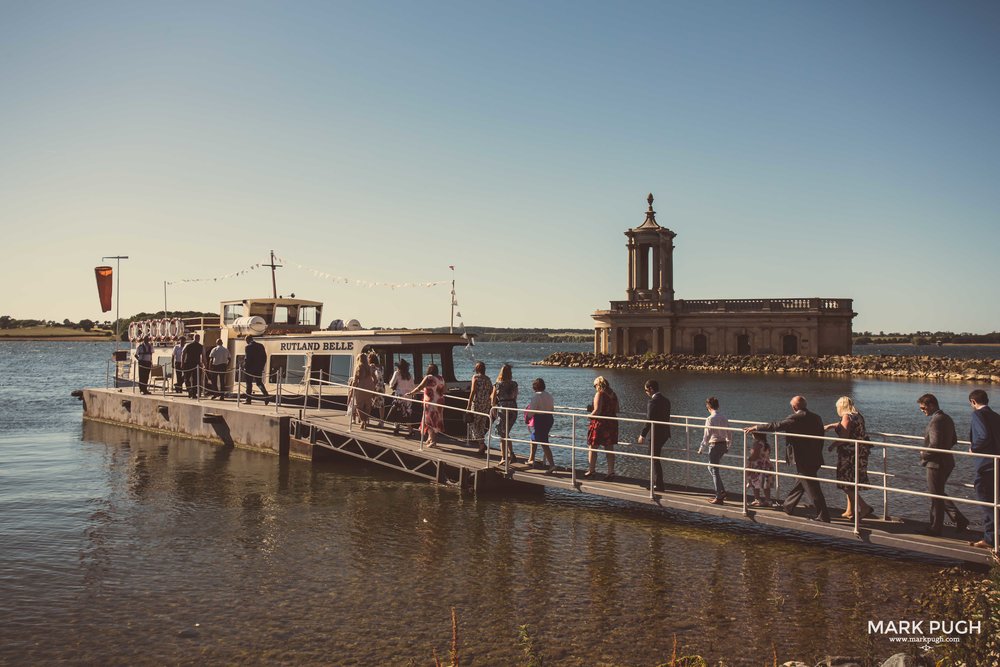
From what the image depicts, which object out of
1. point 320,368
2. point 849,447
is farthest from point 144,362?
point 849,447

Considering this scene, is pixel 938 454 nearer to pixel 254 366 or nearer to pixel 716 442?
pixel 716 442

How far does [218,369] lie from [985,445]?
21.4 meters

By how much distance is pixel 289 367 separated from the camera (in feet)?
72.1

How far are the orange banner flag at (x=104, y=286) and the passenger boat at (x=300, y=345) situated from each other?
445 centimetres

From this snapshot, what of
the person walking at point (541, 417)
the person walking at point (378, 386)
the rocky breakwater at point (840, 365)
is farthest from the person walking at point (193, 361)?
the rocky breakwater at point (840, 365)

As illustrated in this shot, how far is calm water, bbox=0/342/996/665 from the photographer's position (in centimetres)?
810

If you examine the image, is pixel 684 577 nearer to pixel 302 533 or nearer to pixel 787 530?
pixel 787 530

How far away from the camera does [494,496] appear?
1470cm

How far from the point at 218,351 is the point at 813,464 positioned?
1838 cm

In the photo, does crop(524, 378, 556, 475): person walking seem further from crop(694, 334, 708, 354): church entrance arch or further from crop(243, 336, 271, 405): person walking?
crop(694, 334, 708, 354): church entrance arch

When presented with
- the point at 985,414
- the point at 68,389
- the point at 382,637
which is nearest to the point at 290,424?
the point at 382,637

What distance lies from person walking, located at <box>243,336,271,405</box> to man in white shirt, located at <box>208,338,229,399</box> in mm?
1169

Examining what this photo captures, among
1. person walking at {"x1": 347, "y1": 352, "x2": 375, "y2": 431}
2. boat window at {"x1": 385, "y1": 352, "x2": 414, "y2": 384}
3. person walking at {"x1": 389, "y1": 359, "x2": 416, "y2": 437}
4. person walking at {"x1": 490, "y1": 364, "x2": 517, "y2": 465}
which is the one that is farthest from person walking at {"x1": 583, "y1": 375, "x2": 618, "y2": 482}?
boat window at {"x1": 385, "y1": 352, "x2": 414, "y2": 384}

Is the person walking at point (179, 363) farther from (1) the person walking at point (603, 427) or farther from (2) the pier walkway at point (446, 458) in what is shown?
(1) the person walking at point (603, 427)
